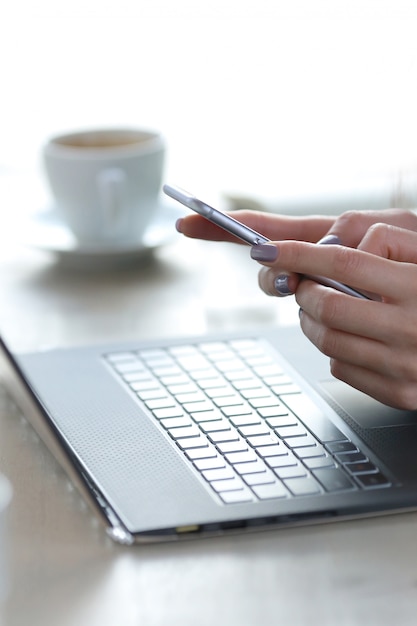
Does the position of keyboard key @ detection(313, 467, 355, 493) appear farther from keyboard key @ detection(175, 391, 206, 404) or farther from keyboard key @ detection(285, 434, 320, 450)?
keyboard key @ detection(175, 391, 206, 404)

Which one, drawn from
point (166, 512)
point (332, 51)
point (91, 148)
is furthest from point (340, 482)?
point (332, 51)

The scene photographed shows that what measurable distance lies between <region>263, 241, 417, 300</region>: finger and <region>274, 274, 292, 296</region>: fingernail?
0.03m

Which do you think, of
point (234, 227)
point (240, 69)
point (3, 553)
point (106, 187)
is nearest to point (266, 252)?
point (234, 227)

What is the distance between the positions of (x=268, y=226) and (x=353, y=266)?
0.65ft

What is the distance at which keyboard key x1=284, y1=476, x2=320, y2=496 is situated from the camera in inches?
24.0

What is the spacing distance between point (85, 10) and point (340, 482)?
1226mm

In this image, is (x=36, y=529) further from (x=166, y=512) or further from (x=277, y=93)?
(x=277, y=93)

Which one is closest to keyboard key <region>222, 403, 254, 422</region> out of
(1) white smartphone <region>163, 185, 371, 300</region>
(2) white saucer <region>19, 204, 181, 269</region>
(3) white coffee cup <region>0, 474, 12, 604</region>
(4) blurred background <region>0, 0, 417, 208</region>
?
(1) white smartphone <region>163, 185, 371, 300</region>

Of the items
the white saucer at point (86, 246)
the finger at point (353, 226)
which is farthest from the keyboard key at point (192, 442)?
the white saucer at point (86, 246)

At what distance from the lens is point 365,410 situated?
73 centimetres

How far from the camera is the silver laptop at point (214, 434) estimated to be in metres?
0.60

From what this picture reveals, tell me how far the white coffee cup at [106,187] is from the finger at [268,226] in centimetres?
29

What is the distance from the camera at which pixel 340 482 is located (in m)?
0.62

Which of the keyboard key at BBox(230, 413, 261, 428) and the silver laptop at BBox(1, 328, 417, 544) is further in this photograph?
the keyboard key at BBox(230, 413, 261, 428)
